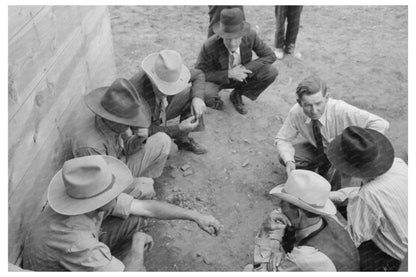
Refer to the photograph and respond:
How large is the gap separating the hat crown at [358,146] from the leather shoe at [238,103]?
2.68 metres

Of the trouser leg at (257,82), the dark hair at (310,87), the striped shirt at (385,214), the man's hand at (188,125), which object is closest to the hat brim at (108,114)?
the man's hand at (188,125)

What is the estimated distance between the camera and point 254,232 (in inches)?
176

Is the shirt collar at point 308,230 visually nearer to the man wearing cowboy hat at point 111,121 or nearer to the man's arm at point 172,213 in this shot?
the man's arm at point 172,213

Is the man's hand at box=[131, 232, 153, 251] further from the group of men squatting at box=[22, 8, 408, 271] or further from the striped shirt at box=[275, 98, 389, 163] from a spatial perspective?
the striped shirt at box=[275, 98, 389, 163]

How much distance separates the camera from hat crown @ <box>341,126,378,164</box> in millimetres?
3457

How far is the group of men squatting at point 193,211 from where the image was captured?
123 inches

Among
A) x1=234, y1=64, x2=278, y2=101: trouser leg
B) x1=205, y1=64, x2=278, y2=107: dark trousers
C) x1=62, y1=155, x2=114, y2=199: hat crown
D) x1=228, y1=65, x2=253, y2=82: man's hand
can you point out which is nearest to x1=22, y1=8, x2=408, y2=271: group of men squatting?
A: x1=62, y1=155, x2=114, y2=199: hat crown

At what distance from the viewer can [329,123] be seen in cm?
458

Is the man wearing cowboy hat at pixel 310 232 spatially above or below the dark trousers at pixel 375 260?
above

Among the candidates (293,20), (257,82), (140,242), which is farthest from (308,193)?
(293,20)

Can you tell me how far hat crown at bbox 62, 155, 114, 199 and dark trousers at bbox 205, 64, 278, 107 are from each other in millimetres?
2969

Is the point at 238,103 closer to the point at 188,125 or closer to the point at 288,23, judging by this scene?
the point at 188,125

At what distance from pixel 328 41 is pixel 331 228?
A: 5371 millimetres

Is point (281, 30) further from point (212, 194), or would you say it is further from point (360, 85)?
point (212, 194)
